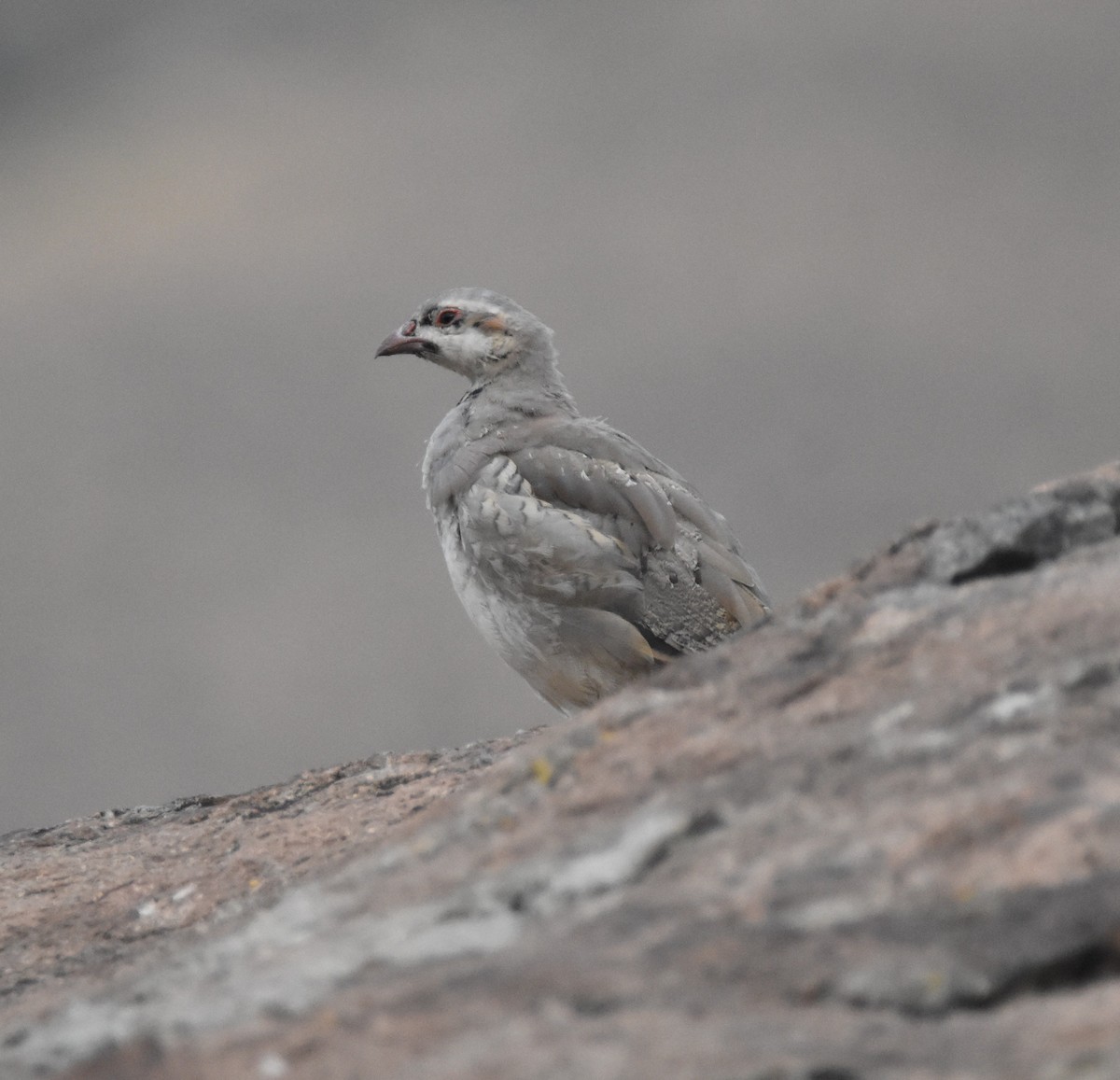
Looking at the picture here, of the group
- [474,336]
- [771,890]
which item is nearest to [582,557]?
[474,336]

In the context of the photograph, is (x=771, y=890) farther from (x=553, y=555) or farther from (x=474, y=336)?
(x=474, y=336)

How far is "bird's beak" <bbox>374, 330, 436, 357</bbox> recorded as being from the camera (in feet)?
36.7

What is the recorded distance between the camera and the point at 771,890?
2848mm

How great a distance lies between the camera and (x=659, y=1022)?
2.47m

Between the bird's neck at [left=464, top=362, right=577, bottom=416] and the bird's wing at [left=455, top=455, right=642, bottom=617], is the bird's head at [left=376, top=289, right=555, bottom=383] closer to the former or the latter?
the bird's neck at [left=464, top=362, right=577, bottom=416]

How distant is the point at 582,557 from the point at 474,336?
269 cm

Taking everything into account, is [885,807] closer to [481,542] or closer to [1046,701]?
[1046,701]

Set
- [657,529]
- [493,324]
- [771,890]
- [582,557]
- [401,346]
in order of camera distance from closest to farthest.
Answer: [771,890] < [582,557] < [657,529] < [493,324] < [401,346]

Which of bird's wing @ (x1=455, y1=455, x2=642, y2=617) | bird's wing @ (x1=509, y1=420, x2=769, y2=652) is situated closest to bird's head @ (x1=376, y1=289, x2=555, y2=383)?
bird's wing @ (x1=509, y1=420, x2=769, y2=652)

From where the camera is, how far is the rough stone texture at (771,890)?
243cm

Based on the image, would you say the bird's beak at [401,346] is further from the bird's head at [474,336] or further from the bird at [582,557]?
the bird at [582,557]

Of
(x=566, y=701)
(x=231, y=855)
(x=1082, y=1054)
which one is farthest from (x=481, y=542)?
(x=1082, y=1054)

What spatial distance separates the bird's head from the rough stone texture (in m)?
6.63

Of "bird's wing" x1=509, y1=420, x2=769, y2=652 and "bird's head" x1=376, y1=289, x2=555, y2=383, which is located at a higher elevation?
"bird's head" x1=376, y1=289, x2=555, y2=383
